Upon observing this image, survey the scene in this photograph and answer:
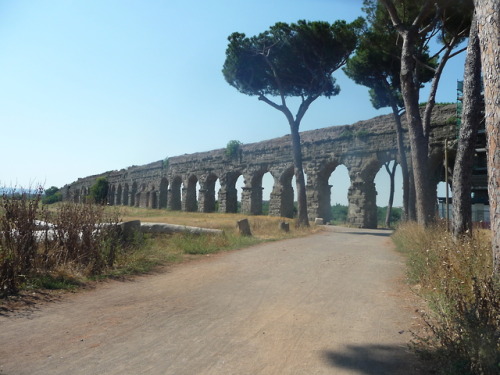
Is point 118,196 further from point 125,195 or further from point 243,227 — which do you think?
point 243,227

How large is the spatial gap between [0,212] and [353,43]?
14.2m

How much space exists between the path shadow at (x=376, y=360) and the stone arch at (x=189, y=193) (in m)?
26.4

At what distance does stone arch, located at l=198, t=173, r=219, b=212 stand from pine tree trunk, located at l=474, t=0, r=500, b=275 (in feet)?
76.2

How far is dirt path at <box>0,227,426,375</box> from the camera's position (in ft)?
8.82

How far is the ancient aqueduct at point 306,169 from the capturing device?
17214 millimetres

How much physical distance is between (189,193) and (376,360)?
2676 centimetres

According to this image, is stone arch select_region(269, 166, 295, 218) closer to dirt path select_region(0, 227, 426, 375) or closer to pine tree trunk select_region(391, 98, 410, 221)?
pine tree trunk select_region(391, 98, 410, 221)

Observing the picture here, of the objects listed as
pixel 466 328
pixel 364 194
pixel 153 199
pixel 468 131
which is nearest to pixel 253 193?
pixel 364 194

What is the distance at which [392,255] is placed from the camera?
811 cm

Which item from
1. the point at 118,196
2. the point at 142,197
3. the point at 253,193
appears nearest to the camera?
the point at 253,193

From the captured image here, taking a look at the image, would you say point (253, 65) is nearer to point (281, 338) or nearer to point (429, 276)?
point (429, 276)

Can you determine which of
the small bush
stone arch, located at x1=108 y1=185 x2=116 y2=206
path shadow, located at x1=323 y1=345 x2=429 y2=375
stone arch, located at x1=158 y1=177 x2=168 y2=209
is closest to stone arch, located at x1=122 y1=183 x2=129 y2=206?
stone arch, located at x1=108 y1=185 x2=116 y2=206

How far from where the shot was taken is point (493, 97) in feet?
11.7

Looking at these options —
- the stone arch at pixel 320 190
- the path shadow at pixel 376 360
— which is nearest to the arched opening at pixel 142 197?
the stone arch at pixel 320 190
